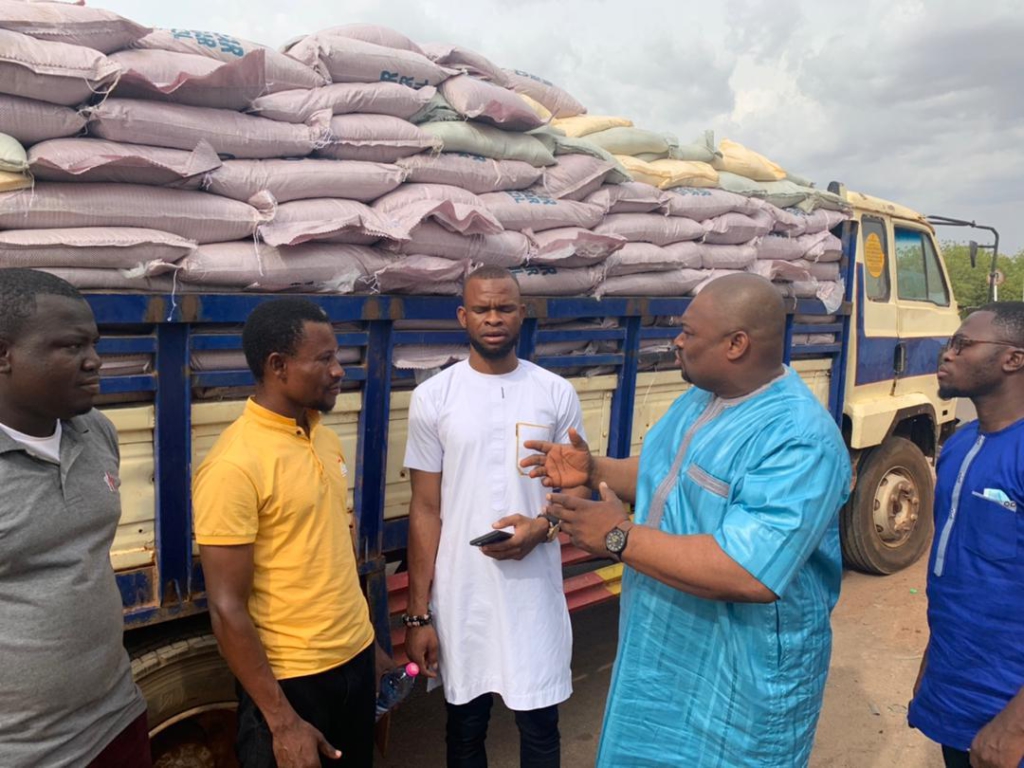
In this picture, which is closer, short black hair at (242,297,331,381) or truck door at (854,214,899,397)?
short black hair at (242,297,331,381)

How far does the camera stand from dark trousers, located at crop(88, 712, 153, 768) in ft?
5.81

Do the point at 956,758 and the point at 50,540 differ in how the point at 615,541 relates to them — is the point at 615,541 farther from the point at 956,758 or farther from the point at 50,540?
the point at 956,758

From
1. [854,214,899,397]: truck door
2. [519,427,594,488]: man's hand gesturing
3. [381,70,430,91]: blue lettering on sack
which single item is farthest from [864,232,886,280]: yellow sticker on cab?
[519,427,594,488]: man's hand gesturing

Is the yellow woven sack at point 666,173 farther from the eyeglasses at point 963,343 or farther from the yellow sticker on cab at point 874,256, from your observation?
the eyeglasses at point 963,343

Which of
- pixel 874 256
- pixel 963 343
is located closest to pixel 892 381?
pixel 874 256

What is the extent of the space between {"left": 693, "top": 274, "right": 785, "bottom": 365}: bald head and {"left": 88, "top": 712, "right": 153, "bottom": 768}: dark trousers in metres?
1.68

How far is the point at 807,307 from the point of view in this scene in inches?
176

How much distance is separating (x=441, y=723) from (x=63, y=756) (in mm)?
2217

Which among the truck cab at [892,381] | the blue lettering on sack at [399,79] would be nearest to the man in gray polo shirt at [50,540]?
the blue lettering on sack at [399,79]

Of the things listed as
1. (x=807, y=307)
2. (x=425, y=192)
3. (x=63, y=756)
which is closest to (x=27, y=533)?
(x=63, y=756)

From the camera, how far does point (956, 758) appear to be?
2258 mm

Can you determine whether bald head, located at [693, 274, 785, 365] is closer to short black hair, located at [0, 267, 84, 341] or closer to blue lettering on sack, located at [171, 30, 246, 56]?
short black hair, located at [0, 267, 84, 341]

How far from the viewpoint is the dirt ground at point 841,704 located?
3398 mm

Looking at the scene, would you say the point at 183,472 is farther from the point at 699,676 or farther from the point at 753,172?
the point at 753,172
